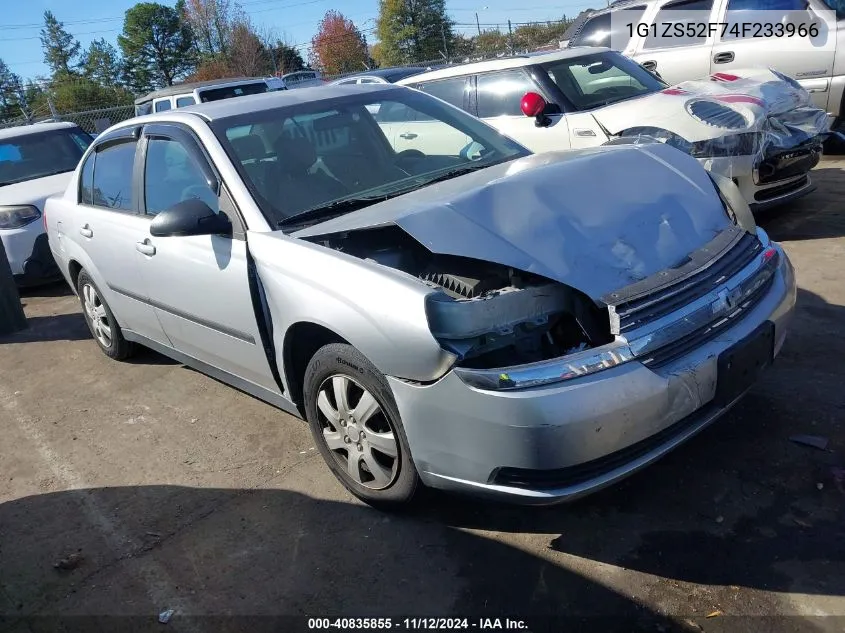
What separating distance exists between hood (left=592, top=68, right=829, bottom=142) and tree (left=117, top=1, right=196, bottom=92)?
75692mm

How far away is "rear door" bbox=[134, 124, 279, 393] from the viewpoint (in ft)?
11.0

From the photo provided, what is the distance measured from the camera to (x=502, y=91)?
680cm

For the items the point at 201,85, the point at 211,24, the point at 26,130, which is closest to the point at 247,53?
the point at 211,24

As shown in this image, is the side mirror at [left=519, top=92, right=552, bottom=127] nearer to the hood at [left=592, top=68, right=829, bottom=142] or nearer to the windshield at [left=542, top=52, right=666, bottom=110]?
the windshield at [left=542, top=52, right=666, bottom=110]

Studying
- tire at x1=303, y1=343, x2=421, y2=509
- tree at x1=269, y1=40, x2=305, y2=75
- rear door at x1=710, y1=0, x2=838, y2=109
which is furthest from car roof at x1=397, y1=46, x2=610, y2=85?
tree at x1=269, y1=40, x2=305, y2=75

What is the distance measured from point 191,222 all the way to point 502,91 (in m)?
4.31

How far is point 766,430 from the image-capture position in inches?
126

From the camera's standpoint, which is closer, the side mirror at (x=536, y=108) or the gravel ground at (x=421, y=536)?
the gravel ground at (x=421, y=536)

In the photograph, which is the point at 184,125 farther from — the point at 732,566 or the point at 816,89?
the point at 816,89

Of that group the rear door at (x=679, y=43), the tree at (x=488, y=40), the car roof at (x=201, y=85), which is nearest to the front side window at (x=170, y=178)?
the rear door at (x=679, y=43)

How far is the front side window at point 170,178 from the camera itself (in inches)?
142

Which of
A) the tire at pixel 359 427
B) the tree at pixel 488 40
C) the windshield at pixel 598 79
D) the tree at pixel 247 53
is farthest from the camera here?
the tree at pixel 247 53

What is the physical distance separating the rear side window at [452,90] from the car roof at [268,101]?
2991mm

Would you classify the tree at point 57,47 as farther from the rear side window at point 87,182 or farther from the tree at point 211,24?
the rear side window at point 87,182
